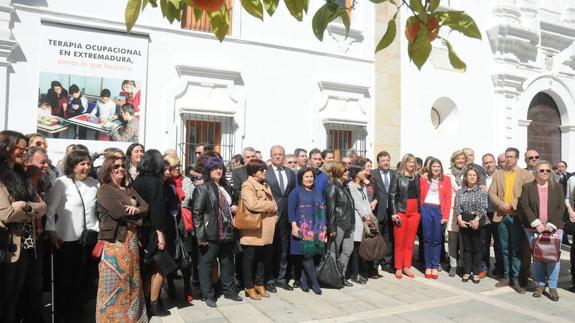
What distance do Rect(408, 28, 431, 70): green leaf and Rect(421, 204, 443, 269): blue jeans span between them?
5.22 m

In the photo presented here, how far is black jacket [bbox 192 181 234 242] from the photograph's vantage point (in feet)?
15.4

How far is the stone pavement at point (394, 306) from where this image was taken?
452cm

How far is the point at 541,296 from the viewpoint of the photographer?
5574 mm

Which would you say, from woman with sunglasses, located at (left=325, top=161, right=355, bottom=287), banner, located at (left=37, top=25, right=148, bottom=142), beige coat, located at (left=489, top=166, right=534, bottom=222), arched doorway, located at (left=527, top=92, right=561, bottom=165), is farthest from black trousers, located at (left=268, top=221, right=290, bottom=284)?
arched doorway, located at (left=527, top=92, right=561, bottom=165)

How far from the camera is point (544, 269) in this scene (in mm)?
5543

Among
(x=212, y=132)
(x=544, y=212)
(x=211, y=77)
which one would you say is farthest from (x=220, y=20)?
(x=212, y=132)

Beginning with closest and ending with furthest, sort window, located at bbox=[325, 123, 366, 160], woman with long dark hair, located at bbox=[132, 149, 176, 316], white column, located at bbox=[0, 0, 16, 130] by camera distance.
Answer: woman with long dark hair, located at bbox=[132, 149, 176, 316], white column, located at bbox=[0, 0, 16, 130], window, located at bbox=[325, 123, 366, 160]

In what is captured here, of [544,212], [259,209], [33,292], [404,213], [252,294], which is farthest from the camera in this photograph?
[404,213]

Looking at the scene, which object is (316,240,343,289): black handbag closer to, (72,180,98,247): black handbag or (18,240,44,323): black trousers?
(72,180,98,247): black handbag

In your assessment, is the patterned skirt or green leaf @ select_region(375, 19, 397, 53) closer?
green leaf @ select_region(375, 19, 397, 53)

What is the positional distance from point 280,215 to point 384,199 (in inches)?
67.9

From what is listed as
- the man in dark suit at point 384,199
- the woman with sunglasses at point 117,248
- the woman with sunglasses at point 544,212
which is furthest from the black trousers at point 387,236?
the woman with sunglasses at point 117,248

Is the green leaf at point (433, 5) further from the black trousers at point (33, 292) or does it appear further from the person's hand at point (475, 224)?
the person's hand at point (475, 224)

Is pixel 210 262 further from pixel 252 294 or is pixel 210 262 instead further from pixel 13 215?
pixel 13 215
